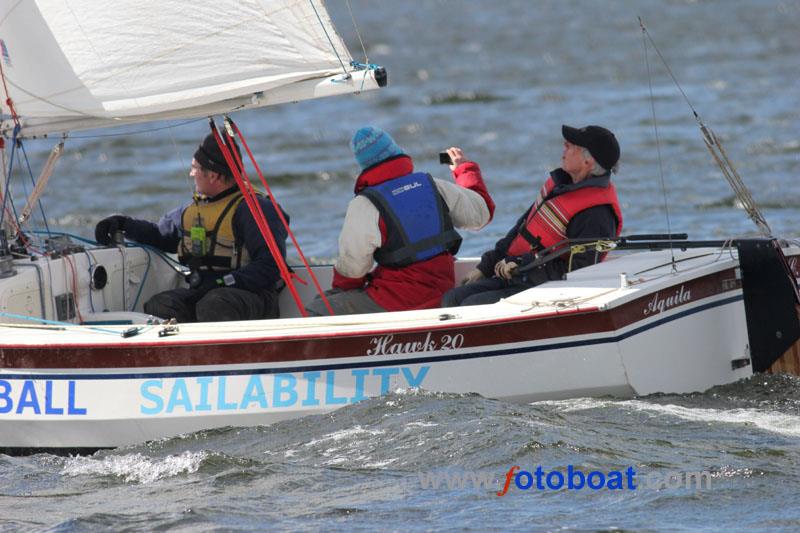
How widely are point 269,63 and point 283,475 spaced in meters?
1.91

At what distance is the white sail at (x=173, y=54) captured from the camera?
6348 millimetres

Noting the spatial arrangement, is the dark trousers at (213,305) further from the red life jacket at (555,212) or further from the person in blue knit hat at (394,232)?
the red life jacket at (555,212)

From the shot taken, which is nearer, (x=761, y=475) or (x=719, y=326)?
(x=761, y=475)

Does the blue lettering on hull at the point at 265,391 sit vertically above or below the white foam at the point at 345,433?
above

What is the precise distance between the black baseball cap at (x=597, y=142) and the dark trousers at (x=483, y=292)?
689 millimetres

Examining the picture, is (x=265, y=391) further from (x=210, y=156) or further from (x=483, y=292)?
(x=210, y=156)

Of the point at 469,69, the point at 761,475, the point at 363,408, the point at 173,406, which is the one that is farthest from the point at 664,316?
the point at 469,69

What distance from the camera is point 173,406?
6.03 metres

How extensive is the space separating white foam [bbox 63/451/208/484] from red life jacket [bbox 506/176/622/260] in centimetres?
189

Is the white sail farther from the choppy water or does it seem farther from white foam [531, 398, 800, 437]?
white foam [531, 398, 800, 437]

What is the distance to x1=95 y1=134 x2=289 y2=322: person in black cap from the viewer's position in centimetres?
686

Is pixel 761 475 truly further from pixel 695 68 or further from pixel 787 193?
pixel 695 68

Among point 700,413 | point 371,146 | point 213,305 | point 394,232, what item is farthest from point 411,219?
point 700,413

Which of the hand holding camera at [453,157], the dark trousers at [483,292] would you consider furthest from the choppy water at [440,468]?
the hand holding camera at [453,157]
